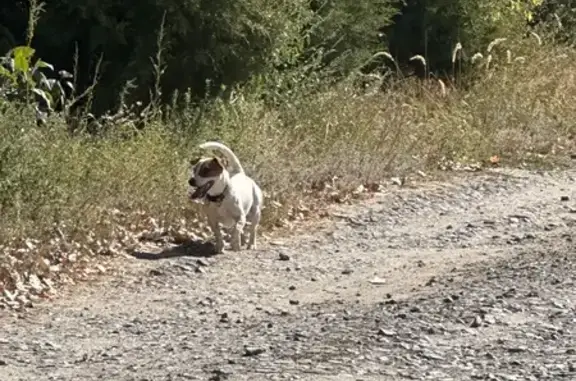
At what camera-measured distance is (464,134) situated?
1423 cm

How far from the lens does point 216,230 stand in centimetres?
954

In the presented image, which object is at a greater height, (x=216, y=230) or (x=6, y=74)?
(x=6, y=74)

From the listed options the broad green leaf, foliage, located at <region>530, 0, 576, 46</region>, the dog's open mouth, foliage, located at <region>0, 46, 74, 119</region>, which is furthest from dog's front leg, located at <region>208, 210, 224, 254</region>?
foliage, located at <region>530, 0, 576, 46</region>

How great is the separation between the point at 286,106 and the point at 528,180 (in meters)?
2.45

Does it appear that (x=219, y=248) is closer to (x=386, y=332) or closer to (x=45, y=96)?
(x=45, y=96)

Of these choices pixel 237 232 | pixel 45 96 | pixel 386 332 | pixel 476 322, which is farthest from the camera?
pixel 45 96

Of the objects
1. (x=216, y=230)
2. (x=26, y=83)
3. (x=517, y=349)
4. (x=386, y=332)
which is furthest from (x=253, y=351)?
(x=26, y=83)

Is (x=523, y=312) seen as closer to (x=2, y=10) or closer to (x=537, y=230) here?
(x=537, y=230)

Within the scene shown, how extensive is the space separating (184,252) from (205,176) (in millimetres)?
636

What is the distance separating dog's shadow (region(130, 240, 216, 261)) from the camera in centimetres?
938

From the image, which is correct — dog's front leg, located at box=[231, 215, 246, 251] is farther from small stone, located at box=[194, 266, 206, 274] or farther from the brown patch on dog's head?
small stone, located at box=[194, 266, 206, 274]

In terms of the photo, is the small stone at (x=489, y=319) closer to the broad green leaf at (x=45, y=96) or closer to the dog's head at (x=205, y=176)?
the dog's head at (x=205, y=176)

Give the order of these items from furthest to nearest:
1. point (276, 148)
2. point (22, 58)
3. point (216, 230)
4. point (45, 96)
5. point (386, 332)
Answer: point (276, 148) < point (45, 96) < point (22, 58) < point (216, 230) < point (386, 332)

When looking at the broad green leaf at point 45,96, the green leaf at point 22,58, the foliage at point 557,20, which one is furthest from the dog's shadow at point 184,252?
the foliage at point 557,20
